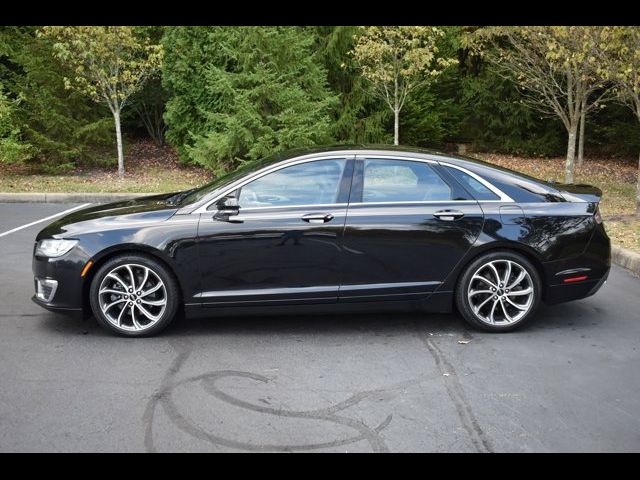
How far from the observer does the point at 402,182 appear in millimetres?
5215

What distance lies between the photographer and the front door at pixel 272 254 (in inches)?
195

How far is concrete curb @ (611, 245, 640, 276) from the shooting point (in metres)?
7.05

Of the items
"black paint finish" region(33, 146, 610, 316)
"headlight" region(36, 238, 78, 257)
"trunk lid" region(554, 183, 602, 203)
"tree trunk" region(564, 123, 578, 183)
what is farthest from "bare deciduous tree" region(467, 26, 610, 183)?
"headlight" region(36, 238, 78, 257)

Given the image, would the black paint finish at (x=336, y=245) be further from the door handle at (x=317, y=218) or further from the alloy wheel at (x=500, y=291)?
the alloy wheel at (x=500, y=291)

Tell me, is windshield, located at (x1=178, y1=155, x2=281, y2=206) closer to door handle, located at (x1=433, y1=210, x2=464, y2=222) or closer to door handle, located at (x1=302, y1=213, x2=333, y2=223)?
door handle, located at (x1=302, y1=213, x2=333, y2=223)

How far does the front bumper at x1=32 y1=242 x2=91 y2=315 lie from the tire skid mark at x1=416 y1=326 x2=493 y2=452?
2.62m

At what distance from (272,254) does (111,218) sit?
50.7 inches

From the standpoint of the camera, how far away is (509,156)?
18469 millimetres

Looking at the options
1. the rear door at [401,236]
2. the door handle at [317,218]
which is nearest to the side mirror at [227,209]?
the door handle at [317,218]

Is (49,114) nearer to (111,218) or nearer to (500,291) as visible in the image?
(111,218)

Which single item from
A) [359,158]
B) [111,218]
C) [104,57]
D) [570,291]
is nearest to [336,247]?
[359,158]

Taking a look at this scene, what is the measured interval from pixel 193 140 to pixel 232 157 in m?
2.14

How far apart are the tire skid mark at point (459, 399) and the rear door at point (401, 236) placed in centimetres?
50
